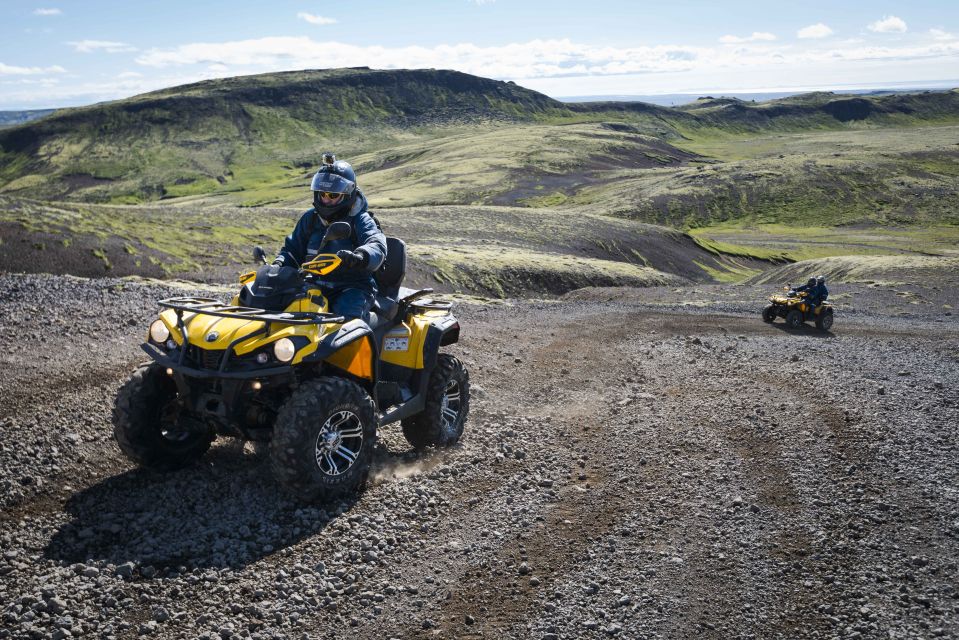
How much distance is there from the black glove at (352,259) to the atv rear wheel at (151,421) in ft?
7.84

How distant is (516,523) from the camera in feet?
27.0

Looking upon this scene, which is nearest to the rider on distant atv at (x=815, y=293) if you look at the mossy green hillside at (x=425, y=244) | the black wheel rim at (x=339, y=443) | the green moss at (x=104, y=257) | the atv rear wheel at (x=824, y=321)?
the atv rear wheel at (x=824, y=321)

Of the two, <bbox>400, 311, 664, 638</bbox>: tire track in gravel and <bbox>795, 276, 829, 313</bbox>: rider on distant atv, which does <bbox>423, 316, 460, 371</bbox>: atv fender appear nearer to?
<bbox>400, 311, 664, 638</bbox>: tire track in gravel

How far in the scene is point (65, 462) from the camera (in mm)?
8648

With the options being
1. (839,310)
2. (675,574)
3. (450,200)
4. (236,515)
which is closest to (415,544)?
(236,515)

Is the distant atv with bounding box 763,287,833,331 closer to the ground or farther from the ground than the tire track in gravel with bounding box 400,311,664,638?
closer to the ground

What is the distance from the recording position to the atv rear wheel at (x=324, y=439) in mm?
7648

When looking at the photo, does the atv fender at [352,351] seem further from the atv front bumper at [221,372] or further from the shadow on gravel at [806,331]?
the shadow on gravel at [806,331]

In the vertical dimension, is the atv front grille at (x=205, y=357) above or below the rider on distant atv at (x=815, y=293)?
above

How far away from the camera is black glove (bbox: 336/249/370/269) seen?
8531 millimetres

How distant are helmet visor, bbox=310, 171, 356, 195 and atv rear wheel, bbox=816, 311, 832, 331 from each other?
77.5 feet

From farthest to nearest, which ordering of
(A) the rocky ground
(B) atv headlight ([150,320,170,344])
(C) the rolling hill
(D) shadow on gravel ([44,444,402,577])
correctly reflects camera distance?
1. (C) the rolling hill
2. (B) atv headlight ([150,320,170,344])
3. (D) shadow on gravel ([44,444,402,577])
4. (A) the rocky ground

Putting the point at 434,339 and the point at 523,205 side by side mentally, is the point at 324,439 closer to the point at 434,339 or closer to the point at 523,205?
the point at 434,339

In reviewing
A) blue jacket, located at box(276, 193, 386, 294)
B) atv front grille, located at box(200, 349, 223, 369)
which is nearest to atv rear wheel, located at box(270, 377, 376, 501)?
atv front grille, located at box(200, 349, 223, 369)
